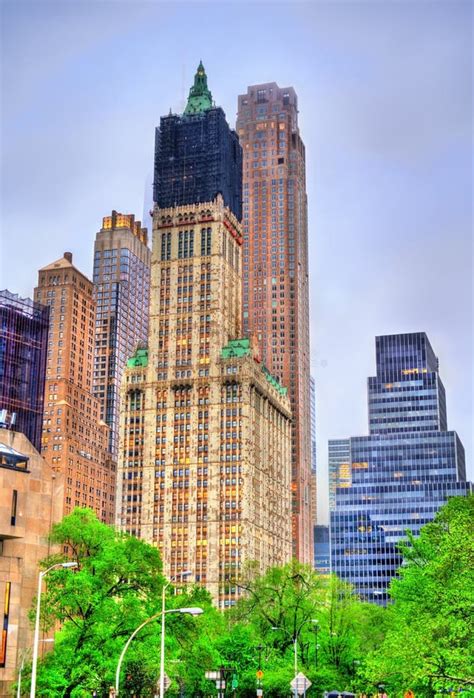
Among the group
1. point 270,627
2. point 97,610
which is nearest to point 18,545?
point 97,610

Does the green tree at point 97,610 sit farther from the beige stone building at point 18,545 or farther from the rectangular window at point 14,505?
the rectangular window at point 14,505

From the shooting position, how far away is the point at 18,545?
72.0m

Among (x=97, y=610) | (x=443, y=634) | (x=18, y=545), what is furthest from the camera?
(x=18, y=545)

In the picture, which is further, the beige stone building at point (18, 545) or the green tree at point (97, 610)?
the beige stone building at point (18, 545)

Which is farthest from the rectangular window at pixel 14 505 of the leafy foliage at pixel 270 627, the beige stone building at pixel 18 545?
the leafy foliage at pixel 270 627

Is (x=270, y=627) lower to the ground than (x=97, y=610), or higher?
lower

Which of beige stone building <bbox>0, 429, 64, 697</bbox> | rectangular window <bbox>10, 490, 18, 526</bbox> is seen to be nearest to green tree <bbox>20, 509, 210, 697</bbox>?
beige stone building <bbox>0, 429, 64, 697</bbox>

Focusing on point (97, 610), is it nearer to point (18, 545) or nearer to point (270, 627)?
point (18, 545)

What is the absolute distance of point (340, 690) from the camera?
94.2 m

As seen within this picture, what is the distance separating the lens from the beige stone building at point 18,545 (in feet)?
229

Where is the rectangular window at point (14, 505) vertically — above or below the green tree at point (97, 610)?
above

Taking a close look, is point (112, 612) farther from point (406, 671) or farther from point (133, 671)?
point (406, 671)

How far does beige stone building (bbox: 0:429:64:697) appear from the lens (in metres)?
69.9

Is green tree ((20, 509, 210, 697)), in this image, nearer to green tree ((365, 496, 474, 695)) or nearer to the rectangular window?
the rectangular window
